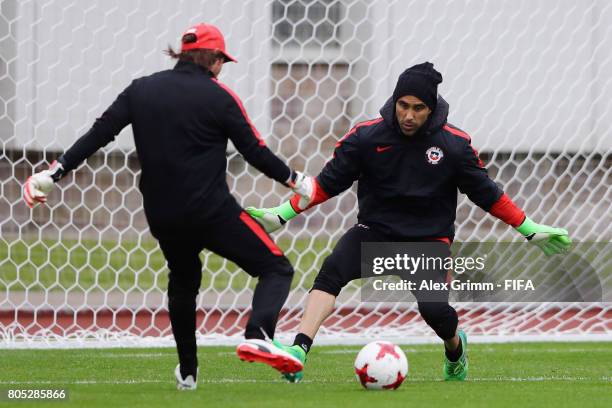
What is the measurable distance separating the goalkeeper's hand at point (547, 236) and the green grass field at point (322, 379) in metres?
0.68

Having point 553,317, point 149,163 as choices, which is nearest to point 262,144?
point 149,163

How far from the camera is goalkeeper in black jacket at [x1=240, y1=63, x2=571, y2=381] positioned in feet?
18.5

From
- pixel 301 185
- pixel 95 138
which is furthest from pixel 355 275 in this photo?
pixel 95 138

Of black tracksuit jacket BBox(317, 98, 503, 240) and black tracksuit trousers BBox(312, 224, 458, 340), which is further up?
black tracksuit jacket BBox(317, 98, 503, 240)

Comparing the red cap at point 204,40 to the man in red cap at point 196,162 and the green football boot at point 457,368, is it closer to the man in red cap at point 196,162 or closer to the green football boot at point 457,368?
the man in red cap at point 196,162

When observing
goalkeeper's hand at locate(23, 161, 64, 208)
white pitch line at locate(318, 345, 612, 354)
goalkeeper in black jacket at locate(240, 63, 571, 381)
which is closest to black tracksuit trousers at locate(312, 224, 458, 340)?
goalkeeper in black jacket at locate(240, 63, 571, 381)

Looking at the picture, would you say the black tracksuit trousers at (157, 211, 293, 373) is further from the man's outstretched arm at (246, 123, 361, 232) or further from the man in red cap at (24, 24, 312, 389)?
the man's outstretched arm at (246, 123, 361, 232)

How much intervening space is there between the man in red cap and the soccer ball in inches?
23.9

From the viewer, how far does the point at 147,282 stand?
410 inches

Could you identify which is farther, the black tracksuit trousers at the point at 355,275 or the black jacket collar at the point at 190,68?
the black tracksuit trousers at the point at 355,275

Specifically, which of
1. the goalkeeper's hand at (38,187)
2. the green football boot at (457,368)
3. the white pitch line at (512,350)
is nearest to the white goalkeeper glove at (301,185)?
the goalkeeper's hand at (38,187)

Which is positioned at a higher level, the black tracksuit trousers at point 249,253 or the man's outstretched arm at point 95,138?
the man's outstretched arm at point 95,138

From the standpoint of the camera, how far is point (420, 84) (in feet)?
18.4

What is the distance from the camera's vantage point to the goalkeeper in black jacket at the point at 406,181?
564 centimetres
